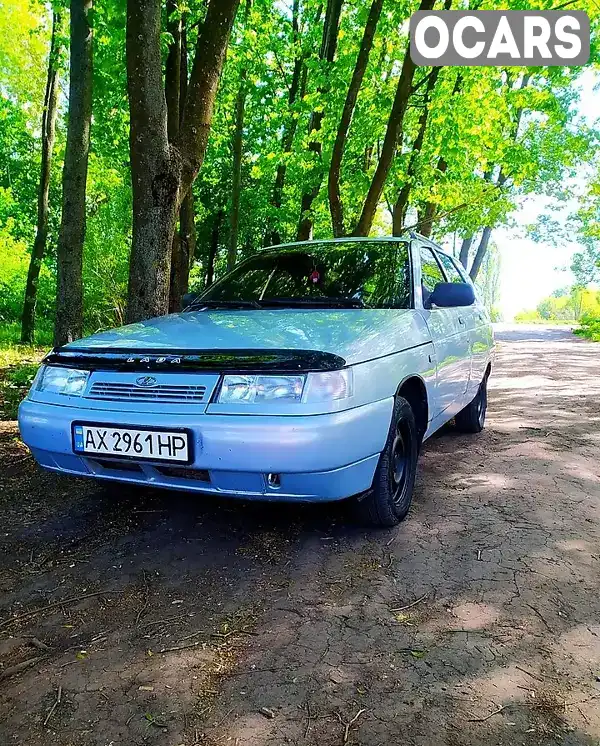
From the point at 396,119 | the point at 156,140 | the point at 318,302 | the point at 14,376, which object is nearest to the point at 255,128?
the point at 396,119

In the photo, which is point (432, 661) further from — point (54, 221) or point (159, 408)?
point (54, 221)

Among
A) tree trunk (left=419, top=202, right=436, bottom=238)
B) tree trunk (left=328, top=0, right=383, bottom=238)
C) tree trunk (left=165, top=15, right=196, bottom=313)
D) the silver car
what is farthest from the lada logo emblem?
tree trunk (left=419, top=202, right=436, bottom=238)

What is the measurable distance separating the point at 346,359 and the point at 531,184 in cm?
1803

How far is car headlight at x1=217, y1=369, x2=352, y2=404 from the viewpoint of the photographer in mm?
2602

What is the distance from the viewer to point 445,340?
411cm

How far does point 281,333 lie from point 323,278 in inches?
42.6

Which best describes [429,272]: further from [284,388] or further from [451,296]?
[284,388]

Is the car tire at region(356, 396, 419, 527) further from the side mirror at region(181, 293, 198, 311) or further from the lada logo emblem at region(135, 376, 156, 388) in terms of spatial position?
the side mirror at region(181, 293, 198, 311)

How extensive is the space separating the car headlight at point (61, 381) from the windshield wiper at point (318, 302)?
4.39 feet

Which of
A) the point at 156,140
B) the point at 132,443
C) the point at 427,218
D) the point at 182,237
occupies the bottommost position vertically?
the point at 132,443

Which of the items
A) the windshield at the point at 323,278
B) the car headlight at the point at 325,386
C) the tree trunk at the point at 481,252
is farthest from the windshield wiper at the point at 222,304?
the tree trunk at the point at 481,252

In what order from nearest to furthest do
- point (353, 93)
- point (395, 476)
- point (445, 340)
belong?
point (395, 476), point (445, 340), point (353, 93)

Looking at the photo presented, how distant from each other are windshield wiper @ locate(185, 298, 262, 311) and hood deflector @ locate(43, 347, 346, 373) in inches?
45.3

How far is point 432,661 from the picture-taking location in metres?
2.08
